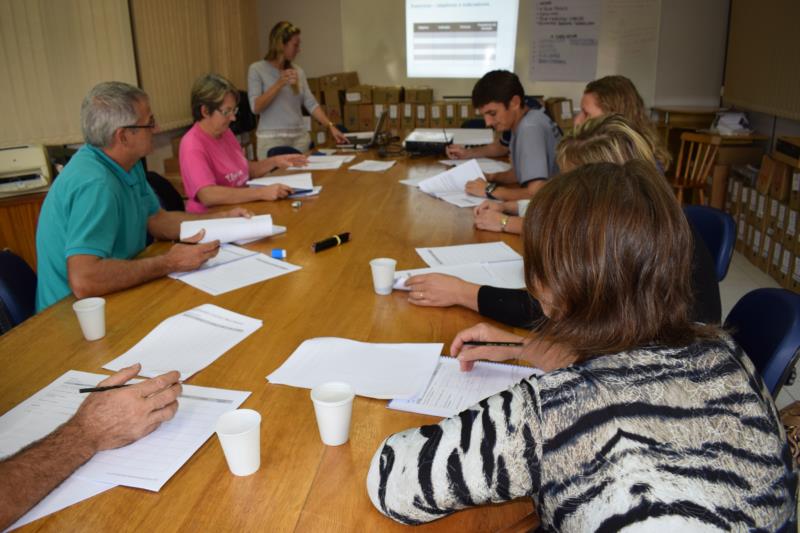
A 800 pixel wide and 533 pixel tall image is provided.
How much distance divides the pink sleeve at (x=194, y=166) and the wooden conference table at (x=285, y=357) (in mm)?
500

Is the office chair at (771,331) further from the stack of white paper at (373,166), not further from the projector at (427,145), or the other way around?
the projector at (427,145)

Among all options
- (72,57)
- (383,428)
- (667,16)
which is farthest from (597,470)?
(667,16)

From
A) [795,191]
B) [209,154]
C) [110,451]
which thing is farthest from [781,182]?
[110,451]

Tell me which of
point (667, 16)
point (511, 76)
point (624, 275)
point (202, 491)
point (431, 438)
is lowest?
point (202, 491)

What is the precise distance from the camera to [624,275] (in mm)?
827

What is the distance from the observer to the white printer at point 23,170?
3.27m

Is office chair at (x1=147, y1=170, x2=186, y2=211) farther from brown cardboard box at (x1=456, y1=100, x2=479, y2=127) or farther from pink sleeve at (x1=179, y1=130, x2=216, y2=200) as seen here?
brown cardboard box at (x1=456, y1=100, x2=479, y2=127)

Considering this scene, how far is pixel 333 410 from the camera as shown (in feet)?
3.22

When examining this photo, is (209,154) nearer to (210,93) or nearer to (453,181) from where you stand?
(210,93)

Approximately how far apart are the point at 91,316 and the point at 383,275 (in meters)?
0.73

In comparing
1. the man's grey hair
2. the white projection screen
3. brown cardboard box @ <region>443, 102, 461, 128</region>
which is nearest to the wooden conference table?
the man's grey hair

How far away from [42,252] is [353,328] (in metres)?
1.12

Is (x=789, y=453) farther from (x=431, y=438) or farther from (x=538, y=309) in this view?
(x=538, y=309)

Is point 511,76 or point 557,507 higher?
point 511,76
